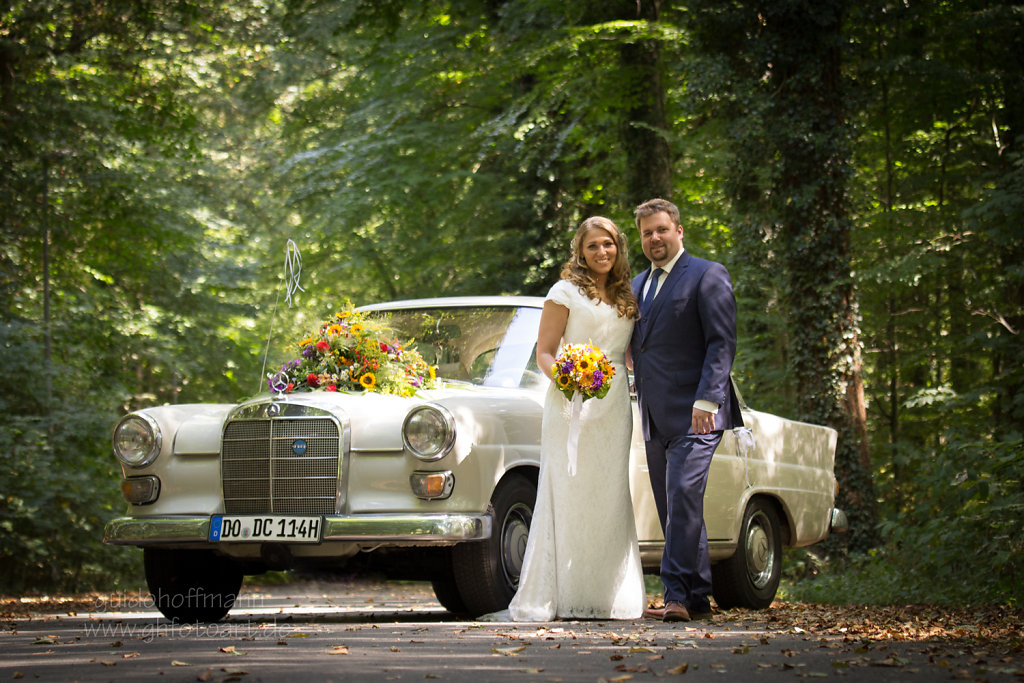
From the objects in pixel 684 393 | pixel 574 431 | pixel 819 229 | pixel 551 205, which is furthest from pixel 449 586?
pixel 551 205

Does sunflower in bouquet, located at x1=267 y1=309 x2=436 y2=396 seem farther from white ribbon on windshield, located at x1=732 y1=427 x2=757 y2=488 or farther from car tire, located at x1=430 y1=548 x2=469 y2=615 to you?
white ribbon on windshield, located at x1=732 y1=427 x2=757 y2=488

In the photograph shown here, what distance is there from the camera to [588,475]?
6.61m

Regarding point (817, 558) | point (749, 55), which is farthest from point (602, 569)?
point (749, 55)

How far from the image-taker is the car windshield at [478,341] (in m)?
7.33

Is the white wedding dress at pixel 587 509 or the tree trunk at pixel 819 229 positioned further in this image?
the tree trunk at pixel 819 229

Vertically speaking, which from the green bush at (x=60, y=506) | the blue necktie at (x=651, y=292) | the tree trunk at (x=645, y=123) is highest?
the tree trunk at (x=645, y=123)

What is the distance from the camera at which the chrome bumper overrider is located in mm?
6117

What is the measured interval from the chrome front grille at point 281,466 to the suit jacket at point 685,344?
70.5 inches

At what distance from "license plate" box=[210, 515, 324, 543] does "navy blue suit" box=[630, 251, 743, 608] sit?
1.92m

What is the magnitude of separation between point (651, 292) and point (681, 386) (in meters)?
0.62

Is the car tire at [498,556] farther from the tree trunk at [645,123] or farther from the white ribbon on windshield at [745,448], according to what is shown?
the tree trunk at [645,123]

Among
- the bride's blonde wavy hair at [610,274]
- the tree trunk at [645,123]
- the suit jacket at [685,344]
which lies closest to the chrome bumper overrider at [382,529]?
the suit jacket at [685,344]

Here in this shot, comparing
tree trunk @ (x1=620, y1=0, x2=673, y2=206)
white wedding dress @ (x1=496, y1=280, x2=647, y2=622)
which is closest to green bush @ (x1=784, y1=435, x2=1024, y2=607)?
white wedding dress @ (x1=496, y1=280, x2=647, y2=622)

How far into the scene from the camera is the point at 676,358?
6605mm
